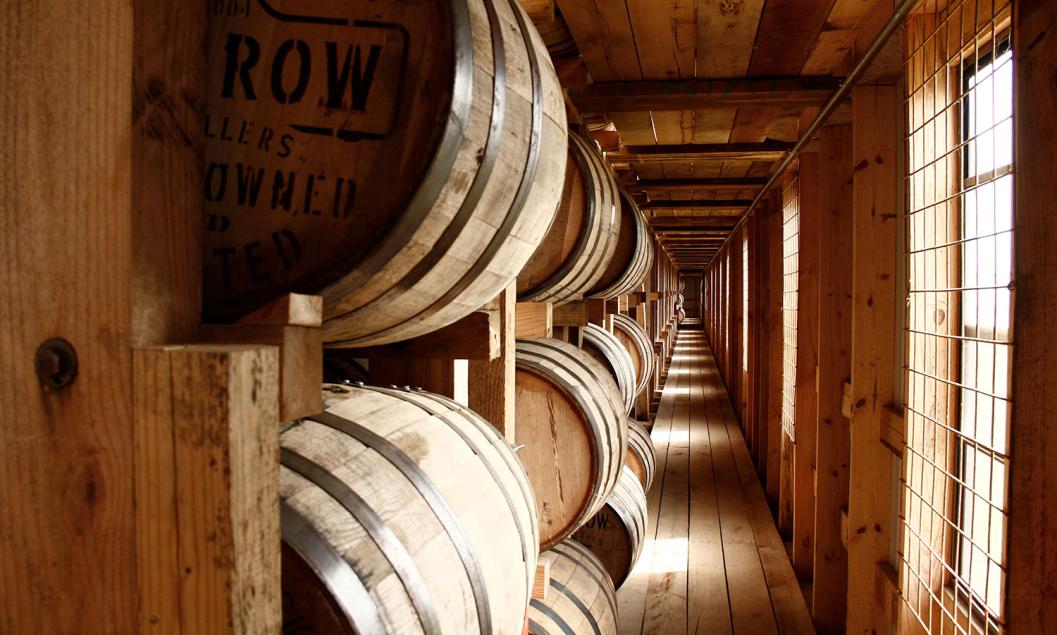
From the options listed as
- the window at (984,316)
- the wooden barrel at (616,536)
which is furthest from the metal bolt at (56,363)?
the wooden barrel at (616,536)

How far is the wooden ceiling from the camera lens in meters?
2.92

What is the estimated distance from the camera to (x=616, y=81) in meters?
3.84

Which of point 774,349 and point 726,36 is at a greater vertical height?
point 726,36

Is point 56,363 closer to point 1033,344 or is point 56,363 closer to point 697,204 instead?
point 1033,344

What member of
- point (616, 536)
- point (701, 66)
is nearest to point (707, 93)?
point (701, 66)

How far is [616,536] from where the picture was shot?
4023mm

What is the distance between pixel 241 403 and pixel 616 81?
11.4 feet

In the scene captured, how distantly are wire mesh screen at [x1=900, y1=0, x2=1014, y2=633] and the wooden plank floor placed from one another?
2.02 m

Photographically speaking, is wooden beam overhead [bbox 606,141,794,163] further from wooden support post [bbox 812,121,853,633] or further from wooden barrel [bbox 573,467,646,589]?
wooden barrel [bbox 573,467,646,589]

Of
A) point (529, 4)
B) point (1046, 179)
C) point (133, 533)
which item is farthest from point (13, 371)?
point (529, 4)

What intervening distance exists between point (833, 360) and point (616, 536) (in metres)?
1.57

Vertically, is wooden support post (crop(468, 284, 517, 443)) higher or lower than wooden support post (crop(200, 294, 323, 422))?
lower

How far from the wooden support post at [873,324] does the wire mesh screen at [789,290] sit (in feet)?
9.36

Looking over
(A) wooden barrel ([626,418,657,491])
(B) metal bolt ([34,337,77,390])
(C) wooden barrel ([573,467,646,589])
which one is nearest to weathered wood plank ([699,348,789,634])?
(A) wooden barrel ([626,418,657,491])
